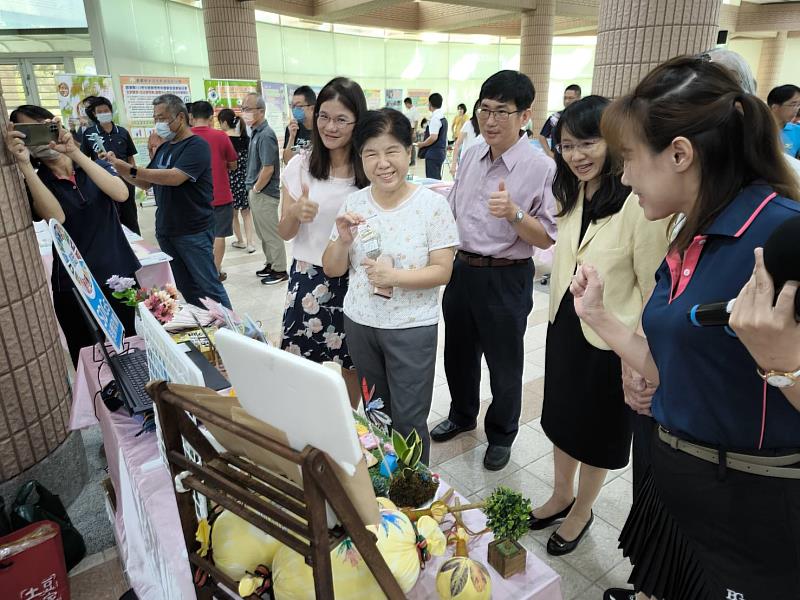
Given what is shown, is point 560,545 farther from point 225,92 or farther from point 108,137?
point 225,92

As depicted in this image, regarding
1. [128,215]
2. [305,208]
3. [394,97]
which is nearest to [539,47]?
[394,97]

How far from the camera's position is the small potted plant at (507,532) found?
0.99 metres

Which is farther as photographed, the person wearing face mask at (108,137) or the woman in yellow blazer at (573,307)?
the person wearing face mask at (108,137)

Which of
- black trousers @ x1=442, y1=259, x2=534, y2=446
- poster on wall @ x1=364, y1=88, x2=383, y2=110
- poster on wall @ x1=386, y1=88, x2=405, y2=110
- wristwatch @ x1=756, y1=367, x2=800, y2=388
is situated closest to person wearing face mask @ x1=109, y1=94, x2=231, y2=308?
black trousers @ x1=442, y1=259, x2=534, y2=446

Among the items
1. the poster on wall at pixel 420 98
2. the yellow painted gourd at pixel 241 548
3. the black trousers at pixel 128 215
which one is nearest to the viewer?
the yellow painted gourd at pixel 241 548

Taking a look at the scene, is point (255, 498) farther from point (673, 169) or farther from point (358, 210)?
point (358, 210)

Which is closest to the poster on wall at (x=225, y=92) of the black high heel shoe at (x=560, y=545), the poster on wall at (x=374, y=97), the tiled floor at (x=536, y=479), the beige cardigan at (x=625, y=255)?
the tiled floor at (x=536, y=479)

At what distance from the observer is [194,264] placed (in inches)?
131

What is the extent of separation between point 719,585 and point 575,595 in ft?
2.57

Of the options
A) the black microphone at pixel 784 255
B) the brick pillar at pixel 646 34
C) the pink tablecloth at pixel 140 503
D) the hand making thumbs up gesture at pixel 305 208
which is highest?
the brick pillar at pixel 646 34

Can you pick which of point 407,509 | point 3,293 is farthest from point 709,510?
point 3,293

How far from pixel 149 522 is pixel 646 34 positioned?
3.30m

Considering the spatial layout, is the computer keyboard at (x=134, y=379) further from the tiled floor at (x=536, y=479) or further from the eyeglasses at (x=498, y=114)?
the eyeglasses at (x=498, y=114)

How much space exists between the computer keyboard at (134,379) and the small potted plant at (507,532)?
104 cm
